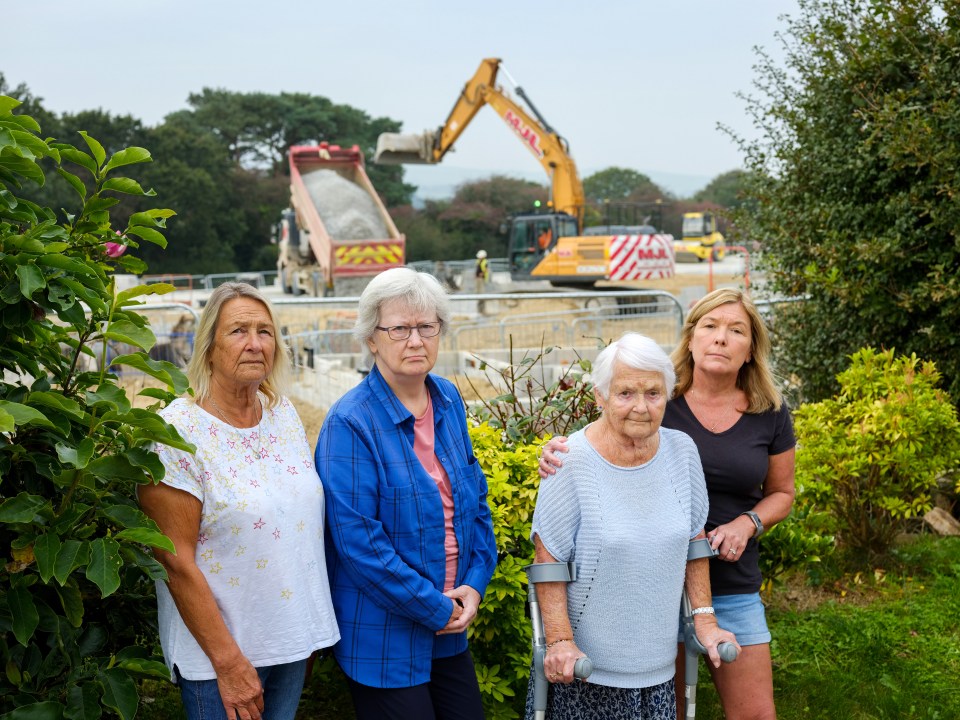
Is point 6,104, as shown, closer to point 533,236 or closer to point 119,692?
point 119,692

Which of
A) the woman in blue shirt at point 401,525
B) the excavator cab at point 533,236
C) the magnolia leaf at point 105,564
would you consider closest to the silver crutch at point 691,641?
the woman in blue shirt at point 401,525

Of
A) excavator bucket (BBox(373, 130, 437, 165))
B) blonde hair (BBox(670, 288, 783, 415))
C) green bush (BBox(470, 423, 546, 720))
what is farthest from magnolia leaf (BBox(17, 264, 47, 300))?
excavator bucket (BBox(373, 130, 437, 165))

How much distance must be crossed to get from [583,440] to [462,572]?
0.50 metres

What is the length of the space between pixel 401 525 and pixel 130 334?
2.76 feet

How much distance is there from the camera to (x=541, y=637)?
269 cm

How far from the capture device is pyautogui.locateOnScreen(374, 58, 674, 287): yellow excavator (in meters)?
20.5

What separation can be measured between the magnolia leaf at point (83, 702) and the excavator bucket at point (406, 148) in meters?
22.3

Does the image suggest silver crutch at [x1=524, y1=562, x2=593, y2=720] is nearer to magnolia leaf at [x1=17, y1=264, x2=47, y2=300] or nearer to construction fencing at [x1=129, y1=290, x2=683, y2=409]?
magnolia leaf at [x1=17, y1=264, x2=47, y2=300]

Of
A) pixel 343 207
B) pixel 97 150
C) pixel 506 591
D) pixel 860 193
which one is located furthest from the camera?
pixel 343 207

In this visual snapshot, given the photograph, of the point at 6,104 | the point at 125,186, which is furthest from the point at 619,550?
the point at 6,104

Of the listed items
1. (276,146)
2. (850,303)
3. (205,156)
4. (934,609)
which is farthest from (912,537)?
(276,146)

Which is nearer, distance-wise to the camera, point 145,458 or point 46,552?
point 46,552

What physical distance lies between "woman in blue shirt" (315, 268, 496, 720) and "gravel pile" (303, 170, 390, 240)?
65.7 feet

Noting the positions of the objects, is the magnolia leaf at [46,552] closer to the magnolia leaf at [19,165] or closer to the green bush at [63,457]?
the green bush at [63,457]
